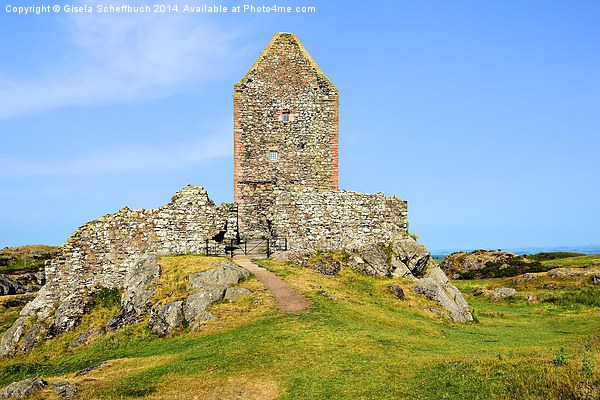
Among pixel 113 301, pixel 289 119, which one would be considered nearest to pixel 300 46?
pixel 289 119

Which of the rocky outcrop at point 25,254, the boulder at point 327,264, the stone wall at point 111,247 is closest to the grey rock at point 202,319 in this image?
the stone wall at point 111,247

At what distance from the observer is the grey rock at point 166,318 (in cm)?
2284

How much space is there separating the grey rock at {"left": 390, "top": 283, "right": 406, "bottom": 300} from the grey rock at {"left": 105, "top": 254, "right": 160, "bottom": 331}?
13.0 metres

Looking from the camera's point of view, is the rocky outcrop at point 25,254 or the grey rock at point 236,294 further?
the rocky outcrop at point 25,254

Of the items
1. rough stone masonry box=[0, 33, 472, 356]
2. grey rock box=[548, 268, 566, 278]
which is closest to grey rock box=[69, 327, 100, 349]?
rough stone masonry box=[0, 33, 472, 356]

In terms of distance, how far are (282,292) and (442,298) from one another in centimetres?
924

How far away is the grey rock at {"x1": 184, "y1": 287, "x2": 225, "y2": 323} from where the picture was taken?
23.0m

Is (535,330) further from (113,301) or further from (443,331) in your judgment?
(113,301)

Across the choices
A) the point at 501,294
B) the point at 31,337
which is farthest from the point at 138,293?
the point at 501,294

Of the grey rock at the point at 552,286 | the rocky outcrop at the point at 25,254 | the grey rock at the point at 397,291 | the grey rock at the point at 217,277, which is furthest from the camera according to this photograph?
the rocky outcrop at the point at 25,254

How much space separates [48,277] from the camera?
3000cm

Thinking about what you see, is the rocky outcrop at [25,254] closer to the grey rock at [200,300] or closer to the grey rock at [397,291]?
the grey rock at [200,300]

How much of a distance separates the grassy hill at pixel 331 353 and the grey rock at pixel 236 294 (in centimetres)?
47

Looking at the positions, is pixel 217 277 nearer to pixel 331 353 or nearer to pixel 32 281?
pixel 331 353
